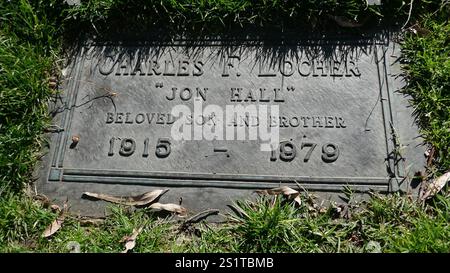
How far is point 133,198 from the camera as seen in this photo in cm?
270

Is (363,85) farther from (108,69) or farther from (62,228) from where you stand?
(62,228)

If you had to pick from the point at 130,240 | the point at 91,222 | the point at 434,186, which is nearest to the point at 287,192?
the point at 434,186

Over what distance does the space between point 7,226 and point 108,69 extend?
119 cm

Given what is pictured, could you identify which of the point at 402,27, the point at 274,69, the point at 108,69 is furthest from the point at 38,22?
the point at 402,27

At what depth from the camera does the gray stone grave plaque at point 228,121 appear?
2.67 m

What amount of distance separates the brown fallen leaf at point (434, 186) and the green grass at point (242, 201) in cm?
4

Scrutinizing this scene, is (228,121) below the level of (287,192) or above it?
above

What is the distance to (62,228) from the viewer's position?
265 cm

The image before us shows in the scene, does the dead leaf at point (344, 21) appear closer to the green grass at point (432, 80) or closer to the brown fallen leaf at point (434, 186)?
the green grass at point (432, 80)

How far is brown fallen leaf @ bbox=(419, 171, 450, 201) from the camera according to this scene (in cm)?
255

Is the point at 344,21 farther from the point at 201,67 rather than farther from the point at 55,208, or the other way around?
the point at 55,208

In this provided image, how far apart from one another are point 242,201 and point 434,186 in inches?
43.9

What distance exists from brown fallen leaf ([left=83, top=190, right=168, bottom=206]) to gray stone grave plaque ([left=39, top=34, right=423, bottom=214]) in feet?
0.13

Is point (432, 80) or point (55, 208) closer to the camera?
point (55, 208)
